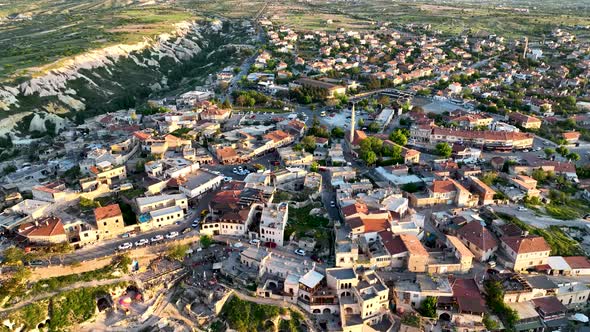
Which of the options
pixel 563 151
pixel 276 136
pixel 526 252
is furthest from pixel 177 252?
pixel 563 151

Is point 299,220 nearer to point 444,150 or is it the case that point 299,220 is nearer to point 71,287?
point 71,287

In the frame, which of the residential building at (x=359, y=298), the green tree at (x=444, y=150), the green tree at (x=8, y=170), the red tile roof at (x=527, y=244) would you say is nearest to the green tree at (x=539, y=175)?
the green tree at (x=444, y=150)

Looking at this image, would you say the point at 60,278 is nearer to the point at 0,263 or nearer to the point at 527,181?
the point at 0,263

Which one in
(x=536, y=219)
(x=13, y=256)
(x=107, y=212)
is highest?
(x=107, y=212)

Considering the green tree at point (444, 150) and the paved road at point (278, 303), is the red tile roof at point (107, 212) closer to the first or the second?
the paved road at point (278, 303)

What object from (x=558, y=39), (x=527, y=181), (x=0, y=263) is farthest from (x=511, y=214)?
(x=558, y=39)

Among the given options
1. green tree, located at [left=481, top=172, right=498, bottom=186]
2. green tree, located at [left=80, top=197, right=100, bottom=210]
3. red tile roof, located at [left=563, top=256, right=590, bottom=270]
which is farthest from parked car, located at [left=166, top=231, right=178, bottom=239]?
red tile roof, located at [left=563, top=256, right=590, bottom=270]
